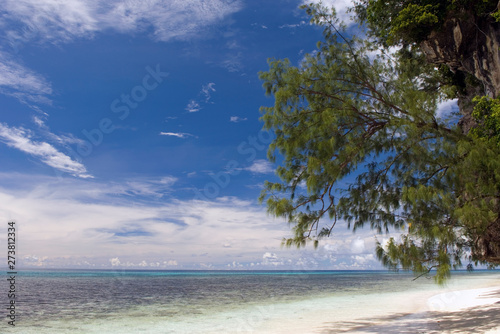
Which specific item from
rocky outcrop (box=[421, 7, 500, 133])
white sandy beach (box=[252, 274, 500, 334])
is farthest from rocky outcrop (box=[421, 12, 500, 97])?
white sandy beach (box=[252, 274, 500, 334])

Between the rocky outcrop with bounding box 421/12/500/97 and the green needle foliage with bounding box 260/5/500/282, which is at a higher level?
the rocky outcrop with bounding box 421/12/500/97

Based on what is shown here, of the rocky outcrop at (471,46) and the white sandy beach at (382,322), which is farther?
the white sandy beach at (382,322)

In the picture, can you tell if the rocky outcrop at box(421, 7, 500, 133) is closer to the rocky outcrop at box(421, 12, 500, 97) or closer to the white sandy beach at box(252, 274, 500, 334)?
the rocky outcrop at box(421, 12, 500, 97)

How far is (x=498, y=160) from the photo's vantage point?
4.49 m

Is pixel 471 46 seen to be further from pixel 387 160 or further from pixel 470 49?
pixel 387 160

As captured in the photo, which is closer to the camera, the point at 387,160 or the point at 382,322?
the point at 387,160

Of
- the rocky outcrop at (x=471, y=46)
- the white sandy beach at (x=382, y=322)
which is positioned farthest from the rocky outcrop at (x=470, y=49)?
the white sandy beach at (x=382, y=322)

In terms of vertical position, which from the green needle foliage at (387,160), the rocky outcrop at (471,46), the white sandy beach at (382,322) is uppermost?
the rocky outcrop at (471,46)

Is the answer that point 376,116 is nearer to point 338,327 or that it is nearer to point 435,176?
point 435,176

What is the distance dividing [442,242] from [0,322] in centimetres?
1501

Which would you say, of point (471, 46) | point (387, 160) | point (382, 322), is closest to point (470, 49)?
point (471, 46)

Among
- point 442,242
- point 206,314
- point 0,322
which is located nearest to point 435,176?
point 442,242

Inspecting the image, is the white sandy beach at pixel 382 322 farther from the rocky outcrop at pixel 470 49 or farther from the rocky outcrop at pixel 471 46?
the rocky outcrop at pixel 471 46

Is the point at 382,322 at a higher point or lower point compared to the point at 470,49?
lower
